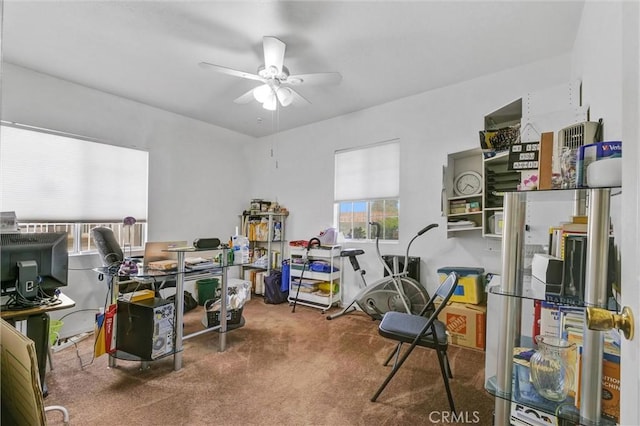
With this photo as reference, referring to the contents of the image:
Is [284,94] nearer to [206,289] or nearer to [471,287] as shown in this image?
[471,287]

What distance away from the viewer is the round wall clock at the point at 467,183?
3.21 m

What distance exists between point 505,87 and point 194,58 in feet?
10.2

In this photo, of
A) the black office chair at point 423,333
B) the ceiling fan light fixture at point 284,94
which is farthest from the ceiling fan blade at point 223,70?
the black office chair at point 423,333

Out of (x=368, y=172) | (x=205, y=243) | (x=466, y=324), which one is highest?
(x=368, y=172)

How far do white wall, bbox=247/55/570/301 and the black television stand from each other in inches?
121

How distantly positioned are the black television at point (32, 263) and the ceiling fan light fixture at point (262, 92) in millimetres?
1896

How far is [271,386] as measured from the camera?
7.14 ft

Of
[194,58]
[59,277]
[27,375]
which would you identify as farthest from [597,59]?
[59,277]

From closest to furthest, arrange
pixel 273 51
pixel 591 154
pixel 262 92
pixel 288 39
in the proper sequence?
1. pixel 591 154
2. pixel 273 51
3. pixel 288 39
4. pixel 262 92

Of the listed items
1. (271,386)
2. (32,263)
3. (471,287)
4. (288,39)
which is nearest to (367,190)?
(471,287)

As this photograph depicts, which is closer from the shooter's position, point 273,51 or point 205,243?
point 273,51

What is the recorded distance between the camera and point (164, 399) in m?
2.01

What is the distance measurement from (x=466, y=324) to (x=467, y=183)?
1487mm
